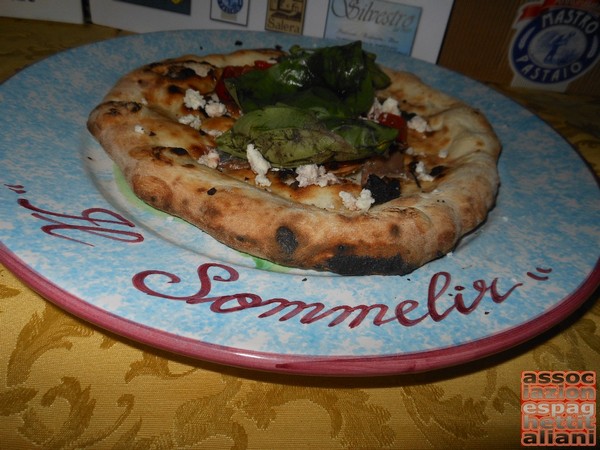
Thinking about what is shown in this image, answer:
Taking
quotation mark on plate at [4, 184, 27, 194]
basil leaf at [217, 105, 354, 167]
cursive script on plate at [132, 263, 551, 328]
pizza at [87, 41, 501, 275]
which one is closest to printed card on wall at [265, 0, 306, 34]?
pizza at [87, 41, 501, 275]

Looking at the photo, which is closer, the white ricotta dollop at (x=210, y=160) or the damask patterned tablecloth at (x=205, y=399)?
the damask patterned tablecloth at (x=205, y=399)

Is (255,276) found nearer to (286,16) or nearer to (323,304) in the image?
(323,304)

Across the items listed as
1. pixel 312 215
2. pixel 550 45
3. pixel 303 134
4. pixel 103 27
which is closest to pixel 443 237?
pixel 312 215

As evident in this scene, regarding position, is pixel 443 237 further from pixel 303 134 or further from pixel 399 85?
pixel 399 85

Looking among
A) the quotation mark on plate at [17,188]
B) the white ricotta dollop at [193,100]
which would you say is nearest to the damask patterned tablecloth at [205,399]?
the quotation mark on plate at [17,188]

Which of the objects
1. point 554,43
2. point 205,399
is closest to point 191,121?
point 205,399

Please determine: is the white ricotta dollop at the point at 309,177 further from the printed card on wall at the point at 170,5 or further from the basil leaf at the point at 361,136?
the printed card on wall at the point at 170,5
